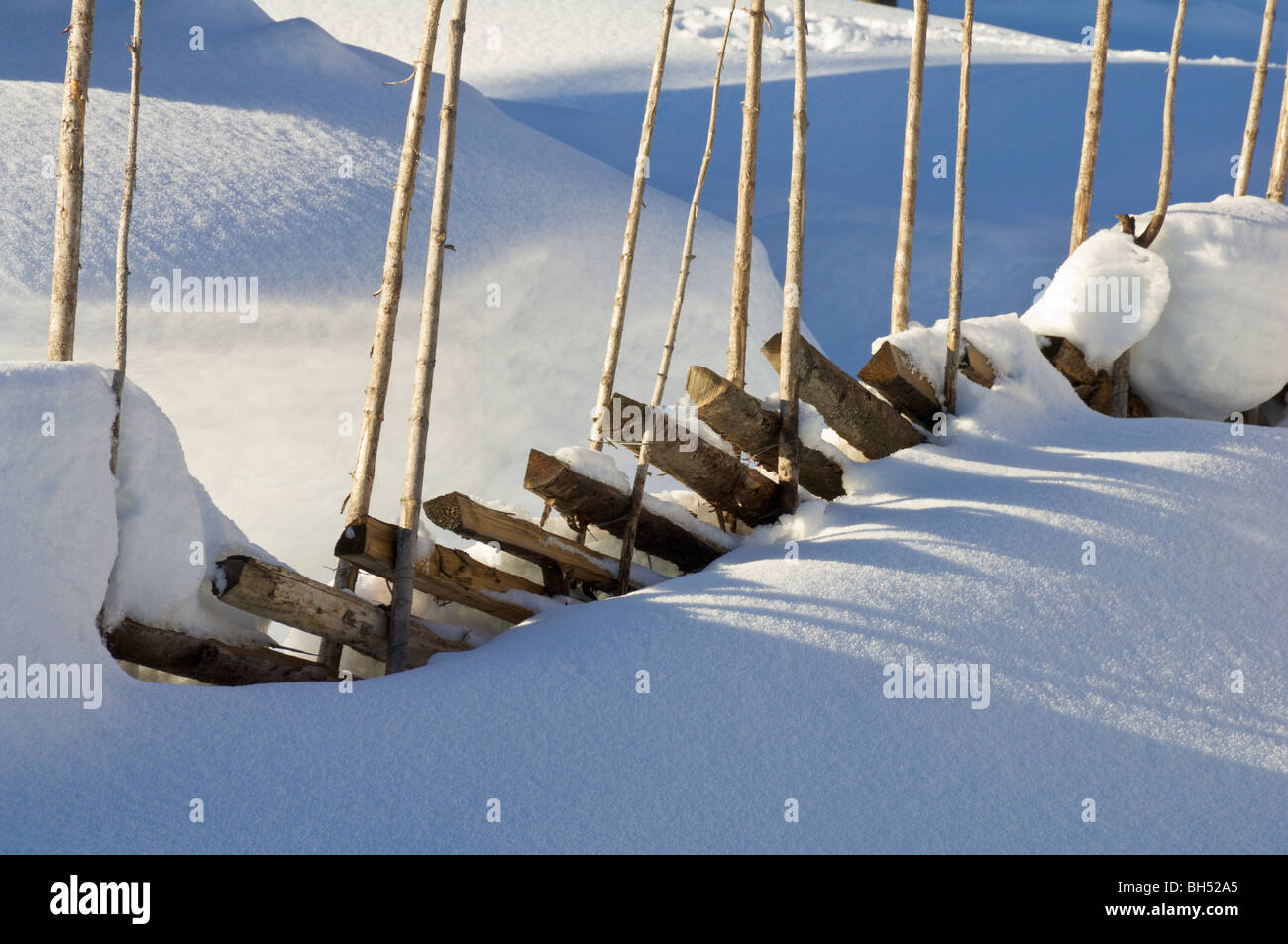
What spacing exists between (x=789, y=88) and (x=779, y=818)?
56.0 feet

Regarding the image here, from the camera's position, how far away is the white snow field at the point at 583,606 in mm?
3113

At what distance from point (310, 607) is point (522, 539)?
2.71ft

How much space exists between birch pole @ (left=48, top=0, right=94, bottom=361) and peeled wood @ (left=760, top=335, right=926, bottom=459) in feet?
8.26

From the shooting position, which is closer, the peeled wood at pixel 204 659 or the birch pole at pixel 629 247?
the peeled wood at pixel 204 659

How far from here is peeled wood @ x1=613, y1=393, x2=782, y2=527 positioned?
4.48m

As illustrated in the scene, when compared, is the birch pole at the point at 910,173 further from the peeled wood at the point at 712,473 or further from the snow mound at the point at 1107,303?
the peeled wood at the point at 712,473

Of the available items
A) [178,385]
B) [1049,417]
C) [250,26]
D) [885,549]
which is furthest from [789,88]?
[885,549]

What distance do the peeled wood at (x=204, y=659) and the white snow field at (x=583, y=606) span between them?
9 centimetres

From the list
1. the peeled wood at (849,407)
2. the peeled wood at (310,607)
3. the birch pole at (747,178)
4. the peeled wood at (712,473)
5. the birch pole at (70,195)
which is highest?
the birch pole at (747,178)

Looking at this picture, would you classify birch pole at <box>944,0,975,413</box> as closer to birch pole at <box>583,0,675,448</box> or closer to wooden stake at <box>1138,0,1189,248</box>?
wooden stake at <box>1138,0,1189,248</box>

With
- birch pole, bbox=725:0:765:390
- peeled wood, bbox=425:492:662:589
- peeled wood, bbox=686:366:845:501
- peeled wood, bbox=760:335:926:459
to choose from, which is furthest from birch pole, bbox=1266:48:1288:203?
peeled wood, bbox=425:492:662:589

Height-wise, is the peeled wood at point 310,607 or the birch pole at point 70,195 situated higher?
the birch pole at point 70,195

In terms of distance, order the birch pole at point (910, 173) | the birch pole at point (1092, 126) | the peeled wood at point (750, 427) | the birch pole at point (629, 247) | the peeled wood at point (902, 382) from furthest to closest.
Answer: the birch pole at point (1092, 126) → the birch pole at point (629, 247) → the birch pole at point (910, 173) → the peeled wood at point (902, 382) → the peeled wood at point (750, 427)

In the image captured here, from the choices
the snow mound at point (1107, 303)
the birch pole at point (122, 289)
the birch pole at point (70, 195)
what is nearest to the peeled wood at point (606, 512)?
the birch pole at point (122, 289)
